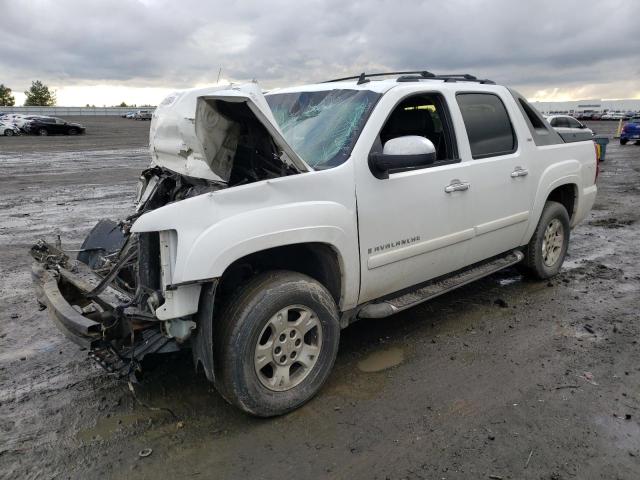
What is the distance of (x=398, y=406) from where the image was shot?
329 centimetres

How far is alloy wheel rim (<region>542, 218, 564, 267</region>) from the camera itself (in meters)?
5.45

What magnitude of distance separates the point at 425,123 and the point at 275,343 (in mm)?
2371

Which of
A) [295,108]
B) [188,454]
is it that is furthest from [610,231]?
[188,454]

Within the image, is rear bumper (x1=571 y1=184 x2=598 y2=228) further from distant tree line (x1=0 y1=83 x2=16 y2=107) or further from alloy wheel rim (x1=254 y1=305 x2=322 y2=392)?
distant tree line (x1=0 y1=83 x2=16 y2=107)

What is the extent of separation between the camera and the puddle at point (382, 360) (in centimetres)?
380

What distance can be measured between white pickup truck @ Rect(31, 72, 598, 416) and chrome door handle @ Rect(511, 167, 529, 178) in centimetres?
5

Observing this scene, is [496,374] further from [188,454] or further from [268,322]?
[188,454]

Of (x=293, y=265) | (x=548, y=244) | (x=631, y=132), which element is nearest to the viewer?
(x=293, y=265)

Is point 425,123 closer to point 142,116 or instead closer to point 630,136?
point 630,136

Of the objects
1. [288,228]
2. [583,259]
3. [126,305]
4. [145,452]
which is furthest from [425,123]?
[583,259]

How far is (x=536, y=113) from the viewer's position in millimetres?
5207

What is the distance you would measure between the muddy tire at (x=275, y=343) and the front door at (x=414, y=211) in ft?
1.54

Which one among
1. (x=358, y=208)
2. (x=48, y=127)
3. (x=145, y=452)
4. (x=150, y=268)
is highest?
(x=48, y=127)

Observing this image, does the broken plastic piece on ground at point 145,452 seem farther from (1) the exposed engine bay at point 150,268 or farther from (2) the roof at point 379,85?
(2) the roof at point 379,85
